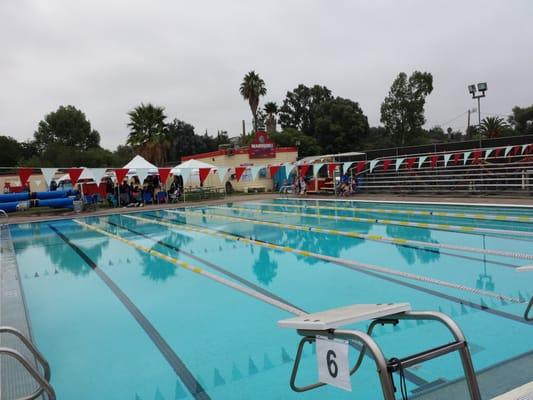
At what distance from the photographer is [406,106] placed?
4116 cm

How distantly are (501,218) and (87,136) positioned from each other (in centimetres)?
5535

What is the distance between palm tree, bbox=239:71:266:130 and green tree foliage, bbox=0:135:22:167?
1093 inches

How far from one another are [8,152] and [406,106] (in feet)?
144

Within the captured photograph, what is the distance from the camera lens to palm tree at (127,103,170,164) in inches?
1271

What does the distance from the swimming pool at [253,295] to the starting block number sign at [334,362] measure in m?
1.59

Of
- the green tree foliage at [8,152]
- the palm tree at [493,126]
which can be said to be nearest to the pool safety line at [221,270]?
the palm tree at [493,126]

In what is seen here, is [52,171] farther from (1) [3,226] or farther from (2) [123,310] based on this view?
(2) [123,310]

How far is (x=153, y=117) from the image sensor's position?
32438 mm

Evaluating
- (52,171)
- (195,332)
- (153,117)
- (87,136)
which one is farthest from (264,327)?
(87,136)

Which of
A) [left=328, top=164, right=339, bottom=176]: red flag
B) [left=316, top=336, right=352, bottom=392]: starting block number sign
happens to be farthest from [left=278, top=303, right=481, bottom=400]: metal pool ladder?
→ [left=328, top=164, right=339, bottom=176]: red flag

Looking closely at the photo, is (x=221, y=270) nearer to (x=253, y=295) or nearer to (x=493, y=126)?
(x=253, y=295)

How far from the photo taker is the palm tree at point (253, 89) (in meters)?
42.8

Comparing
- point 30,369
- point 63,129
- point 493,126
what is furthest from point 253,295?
point 63,129

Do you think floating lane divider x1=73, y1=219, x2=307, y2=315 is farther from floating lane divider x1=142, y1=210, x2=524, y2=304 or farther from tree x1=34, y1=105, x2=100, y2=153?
tree x1=34, y1=105, x2=100, y2=153
